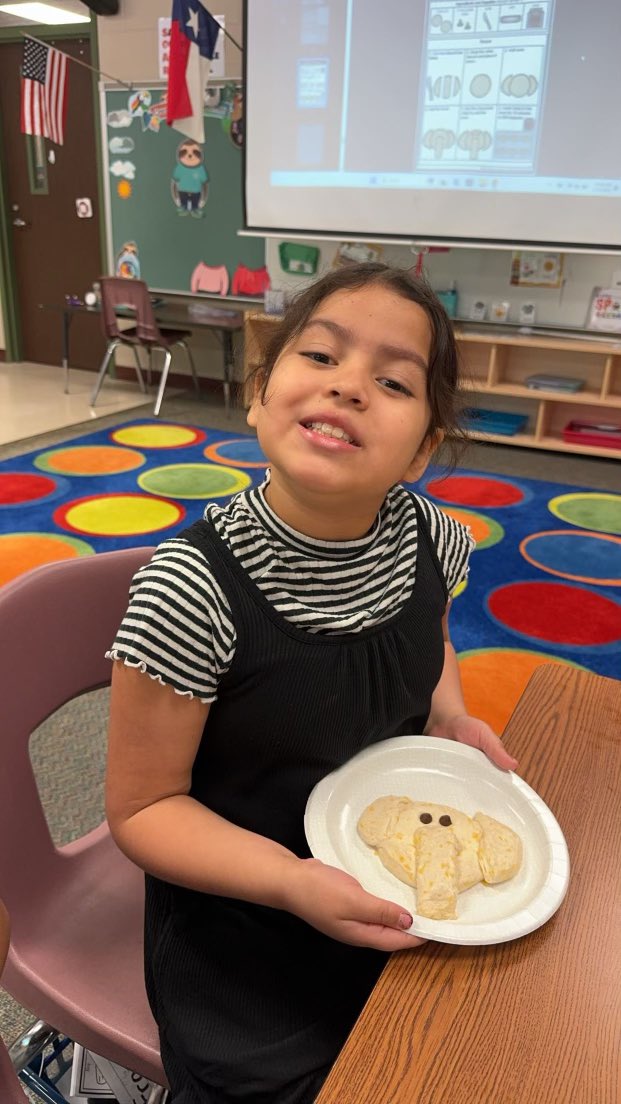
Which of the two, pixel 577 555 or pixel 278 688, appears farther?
pixel 577 555

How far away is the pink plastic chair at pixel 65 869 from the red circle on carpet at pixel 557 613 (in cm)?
173

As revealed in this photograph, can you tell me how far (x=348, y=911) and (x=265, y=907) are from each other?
206mm

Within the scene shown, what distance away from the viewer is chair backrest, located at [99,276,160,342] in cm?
471

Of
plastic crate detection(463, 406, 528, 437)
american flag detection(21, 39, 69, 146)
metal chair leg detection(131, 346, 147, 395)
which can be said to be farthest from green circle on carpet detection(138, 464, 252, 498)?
american flag detection(21, 39, 69, 146)

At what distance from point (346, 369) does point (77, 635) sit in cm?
44

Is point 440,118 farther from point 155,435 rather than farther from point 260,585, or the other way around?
point 260,585

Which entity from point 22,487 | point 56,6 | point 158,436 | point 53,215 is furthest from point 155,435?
point 56,6

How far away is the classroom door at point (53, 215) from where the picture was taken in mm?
5754

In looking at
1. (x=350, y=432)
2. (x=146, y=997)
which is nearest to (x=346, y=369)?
(x=350, y=432)

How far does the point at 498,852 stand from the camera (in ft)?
2.14

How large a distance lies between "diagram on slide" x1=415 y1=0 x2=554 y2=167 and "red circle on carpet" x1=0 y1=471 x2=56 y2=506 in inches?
101

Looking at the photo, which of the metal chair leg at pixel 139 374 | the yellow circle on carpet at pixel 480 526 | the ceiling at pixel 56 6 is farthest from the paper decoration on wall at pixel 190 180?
the yellow circle on carpet at pixel 480 526

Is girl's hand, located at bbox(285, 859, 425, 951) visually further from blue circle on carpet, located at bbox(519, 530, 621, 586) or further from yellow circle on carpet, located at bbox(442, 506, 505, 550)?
yellow circle on carpet, located at bbox(442, 506, 505, 550)

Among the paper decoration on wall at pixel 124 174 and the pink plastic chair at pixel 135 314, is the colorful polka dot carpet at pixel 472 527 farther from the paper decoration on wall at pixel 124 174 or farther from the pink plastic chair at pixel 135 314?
the paper decoration on wall at pixel 124 174
